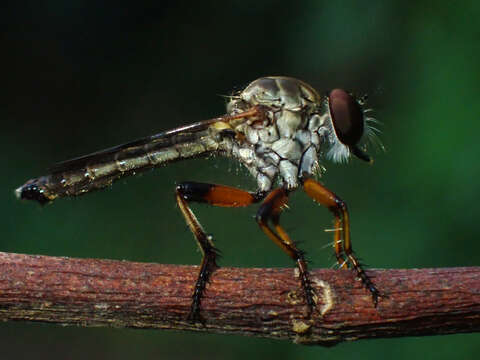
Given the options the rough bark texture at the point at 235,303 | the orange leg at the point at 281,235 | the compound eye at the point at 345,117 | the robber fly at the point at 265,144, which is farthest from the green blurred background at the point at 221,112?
the rough bark texture at the point at 235,303

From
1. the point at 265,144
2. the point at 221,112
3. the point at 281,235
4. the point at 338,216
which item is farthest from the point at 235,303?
the point at 221,112

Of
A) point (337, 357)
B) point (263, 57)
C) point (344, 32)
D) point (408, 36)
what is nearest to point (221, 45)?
point (263, 57)

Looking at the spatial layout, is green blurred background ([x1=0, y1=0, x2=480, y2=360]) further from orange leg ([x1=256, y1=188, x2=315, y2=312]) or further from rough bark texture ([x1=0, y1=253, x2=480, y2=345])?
rough bark texture ([x1=0, y1=253, x2=480, y2=345])

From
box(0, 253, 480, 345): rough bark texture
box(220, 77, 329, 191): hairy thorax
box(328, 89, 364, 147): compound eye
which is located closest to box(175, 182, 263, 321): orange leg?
box(220, 77, 329, 191): hairy thorax

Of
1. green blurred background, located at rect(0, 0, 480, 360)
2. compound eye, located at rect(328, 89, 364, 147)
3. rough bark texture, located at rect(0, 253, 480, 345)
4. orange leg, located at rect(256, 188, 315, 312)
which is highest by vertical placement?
green blurred background, located at rect(0, 0, 480, 360)

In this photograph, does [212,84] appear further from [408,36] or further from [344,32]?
[408,36]

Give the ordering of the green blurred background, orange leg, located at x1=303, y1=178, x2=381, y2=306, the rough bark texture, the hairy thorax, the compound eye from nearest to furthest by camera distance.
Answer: the rough bark texture < orange leg, located at x1=303, y1=178, x2=381, y2=306 < the compound eye < the hairy thorax < the green blurred background

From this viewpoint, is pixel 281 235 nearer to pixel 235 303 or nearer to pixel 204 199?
pixel 204 199

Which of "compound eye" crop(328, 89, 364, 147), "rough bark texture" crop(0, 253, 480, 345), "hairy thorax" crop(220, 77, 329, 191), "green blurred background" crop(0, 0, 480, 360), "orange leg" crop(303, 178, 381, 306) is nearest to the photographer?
"rough bark texture" crop(0, 253, 480, 345)
